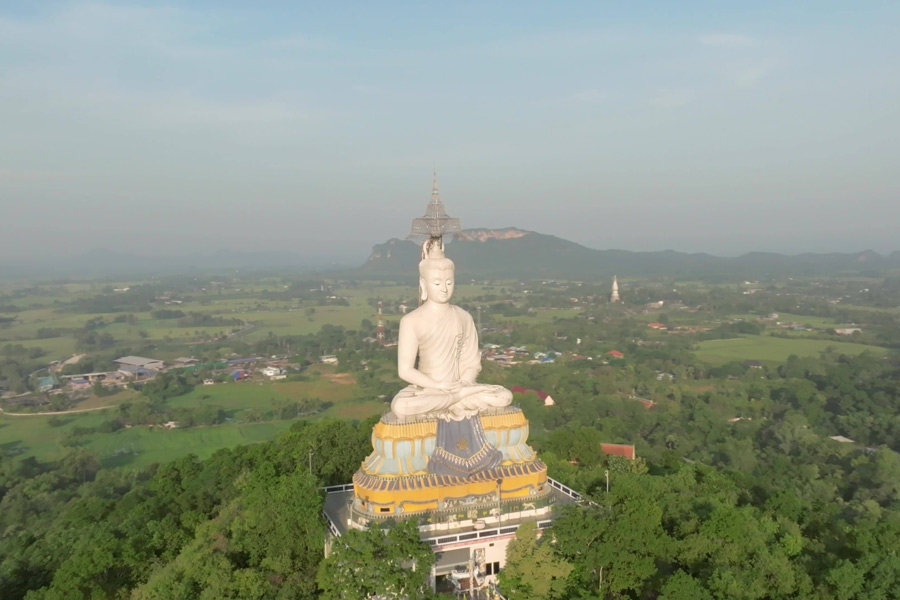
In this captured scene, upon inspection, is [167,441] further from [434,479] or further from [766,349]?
[766,349]

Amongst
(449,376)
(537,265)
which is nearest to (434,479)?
(449,376)

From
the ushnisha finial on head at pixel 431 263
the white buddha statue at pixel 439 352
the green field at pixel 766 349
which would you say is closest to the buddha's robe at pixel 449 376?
the white buddha statue at pixel 439 352

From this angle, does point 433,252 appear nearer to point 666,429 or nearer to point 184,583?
point 184,583

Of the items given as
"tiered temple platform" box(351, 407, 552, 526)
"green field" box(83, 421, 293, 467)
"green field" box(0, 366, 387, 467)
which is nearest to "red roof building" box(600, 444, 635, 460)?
"tiered temple platform" box(351, 407, 552, 526)

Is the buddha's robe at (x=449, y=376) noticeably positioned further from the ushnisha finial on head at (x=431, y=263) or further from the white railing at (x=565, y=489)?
the white railing at (x=565, y=489)

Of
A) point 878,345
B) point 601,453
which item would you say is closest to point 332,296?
point 878,345

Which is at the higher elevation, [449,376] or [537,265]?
[449,376]
